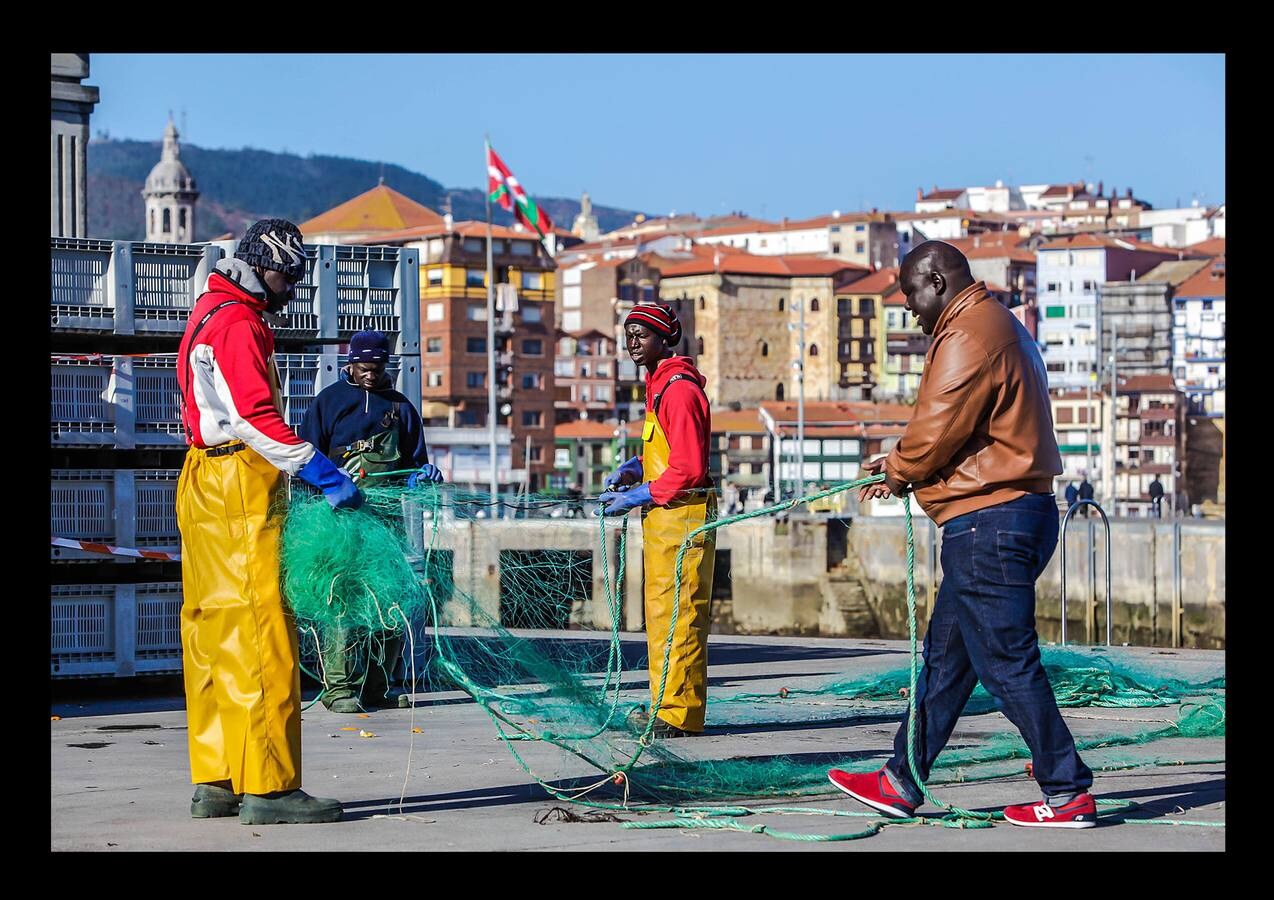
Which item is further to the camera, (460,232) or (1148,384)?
(460,232)

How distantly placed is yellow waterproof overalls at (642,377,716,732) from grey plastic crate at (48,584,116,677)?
360 cm

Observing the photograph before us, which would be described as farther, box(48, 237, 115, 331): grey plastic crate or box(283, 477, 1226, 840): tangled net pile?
box(48, 237, 115, 331): grey plastic crate

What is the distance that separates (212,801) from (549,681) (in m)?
1.45

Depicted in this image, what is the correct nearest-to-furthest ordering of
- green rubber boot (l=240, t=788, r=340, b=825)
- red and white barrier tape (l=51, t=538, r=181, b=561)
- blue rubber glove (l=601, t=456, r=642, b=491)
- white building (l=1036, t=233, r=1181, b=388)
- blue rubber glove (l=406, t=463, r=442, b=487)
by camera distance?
green rubber boot (l=240, t=788, r=340, b=825) < blue rubber glove (l=406, t=463, r=442, b=487) < blue rubber glove (l=601, t=456, r=642, b=491) < red and white barrier tape (l=51, t=538, r=181, b=561) < white building (l=1036, t=233, r=1181, b=388)

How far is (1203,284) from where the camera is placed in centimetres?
15862

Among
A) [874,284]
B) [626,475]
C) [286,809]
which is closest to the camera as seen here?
[286,809]

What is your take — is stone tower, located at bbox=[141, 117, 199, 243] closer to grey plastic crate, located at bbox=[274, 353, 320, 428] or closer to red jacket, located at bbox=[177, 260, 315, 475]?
grey plastic crate, located at bbox=[274, 353, 320, 428]

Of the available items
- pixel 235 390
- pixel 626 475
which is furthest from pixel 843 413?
pixel 235 390

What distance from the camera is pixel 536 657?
8.14 m

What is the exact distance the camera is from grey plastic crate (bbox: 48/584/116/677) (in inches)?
455

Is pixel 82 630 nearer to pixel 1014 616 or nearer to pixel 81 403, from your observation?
pixel 81 403

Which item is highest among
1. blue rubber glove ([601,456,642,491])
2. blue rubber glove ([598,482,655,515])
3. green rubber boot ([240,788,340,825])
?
blue rubber glove ([601,456,642,491])

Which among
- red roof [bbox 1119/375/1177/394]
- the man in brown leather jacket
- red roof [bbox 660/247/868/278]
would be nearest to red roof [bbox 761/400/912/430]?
red roof [bbox 1119/375/1177/394]
